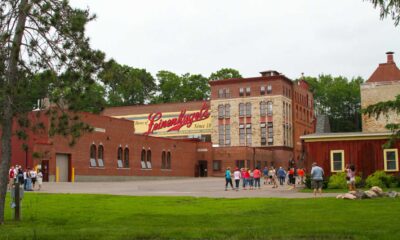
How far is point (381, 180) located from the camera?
34.2m

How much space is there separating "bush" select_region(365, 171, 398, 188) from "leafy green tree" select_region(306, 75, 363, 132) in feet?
259

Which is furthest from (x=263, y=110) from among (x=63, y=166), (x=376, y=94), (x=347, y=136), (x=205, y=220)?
(x=205, y=220)

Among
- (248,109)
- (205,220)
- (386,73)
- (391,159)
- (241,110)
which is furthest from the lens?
(241,110)

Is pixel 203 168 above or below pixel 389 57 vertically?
below

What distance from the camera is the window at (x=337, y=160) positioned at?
3762cm

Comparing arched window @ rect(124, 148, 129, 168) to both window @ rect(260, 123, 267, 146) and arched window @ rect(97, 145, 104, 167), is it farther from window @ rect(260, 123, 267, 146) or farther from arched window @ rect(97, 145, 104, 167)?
window @ rect(260, 123, 267, 146)

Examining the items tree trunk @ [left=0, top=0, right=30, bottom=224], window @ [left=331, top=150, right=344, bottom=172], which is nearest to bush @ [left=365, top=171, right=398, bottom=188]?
window @ [left=331, top=150, right=344, bottom=172]

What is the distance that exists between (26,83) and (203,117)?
240ft

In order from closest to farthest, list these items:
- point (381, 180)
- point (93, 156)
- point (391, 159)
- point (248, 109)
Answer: point (381, 180) → point (391, 159) → point (93, 156) → point (248, 109)

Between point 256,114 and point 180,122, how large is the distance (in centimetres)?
1265

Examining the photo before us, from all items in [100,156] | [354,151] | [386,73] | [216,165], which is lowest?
[216,165]

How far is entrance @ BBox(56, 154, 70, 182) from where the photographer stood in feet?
163

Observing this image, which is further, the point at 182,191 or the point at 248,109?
the point at 248,109

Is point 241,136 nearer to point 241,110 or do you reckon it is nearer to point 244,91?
point 241,110
